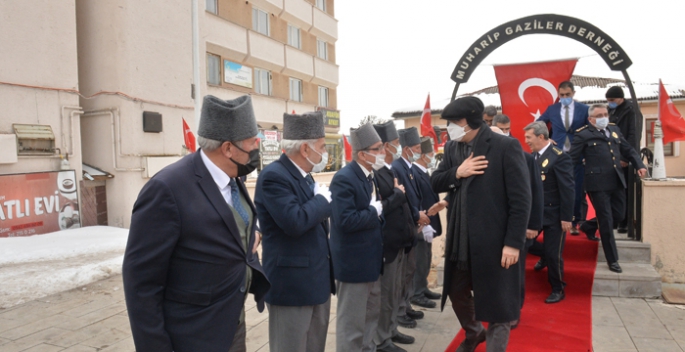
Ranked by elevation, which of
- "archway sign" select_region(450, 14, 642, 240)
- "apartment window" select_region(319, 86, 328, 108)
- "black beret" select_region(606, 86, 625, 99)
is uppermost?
"apartment window" select_region(319, 86, 328, 108)

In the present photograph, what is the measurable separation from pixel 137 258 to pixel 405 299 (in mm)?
3612

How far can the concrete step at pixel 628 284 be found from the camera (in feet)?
17.8

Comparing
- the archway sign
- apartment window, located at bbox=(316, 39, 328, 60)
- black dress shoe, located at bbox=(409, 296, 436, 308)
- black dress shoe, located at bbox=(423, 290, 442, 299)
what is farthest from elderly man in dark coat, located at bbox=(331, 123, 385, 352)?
apartment window, located at bbox=(316, 39, 328, 60)

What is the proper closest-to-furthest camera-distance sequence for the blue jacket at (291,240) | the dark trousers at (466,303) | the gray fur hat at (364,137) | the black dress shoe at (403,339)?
the blue jacket at (291,240) < the dark trousers at (466,303) < the gray fur hat at (364,137) < the black dress shoe at (403,339)

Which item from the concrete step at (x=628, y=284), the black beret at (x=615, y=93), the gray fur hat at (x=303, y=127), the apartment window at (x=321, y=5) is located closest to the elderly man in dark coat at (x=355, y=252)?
the gray fur hat at (x=303, y=127)

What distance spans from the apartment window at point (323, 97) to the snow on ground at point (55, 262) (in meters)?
20.2

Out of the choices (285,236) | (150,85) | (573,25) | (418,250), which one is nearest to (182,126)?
(150,85)

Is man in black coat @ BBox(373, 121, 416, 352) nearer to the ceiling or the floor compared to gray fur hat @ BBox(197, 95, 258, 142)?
nearer to the floor

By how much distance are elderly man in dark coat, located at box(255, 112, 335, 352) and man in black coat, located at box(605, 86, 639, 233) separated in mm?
5341

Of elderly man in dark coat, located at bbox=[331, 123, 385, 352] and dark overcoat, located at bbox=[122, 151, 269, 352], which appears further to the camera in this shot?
elderly man in dark coat, located at bbox=[331, 123, 385, 352]

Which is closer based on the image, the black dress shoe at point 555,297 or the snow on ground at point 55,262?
the black dress shoe at point 555,297

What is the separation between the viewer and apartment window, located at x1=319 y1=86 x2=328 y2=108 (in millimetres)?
28500

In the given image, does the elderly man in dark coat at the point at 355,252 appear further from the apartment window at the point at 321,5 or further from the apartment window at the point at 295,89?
the apartment window at the point at 321,5

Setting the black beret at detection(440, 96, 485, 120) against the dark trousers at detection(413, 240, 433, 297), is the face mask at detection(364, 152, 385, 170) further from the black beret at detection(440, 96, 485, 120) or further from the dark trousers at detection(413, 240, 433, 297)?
the dark trousers at detection(413, 240, 433, 297)
